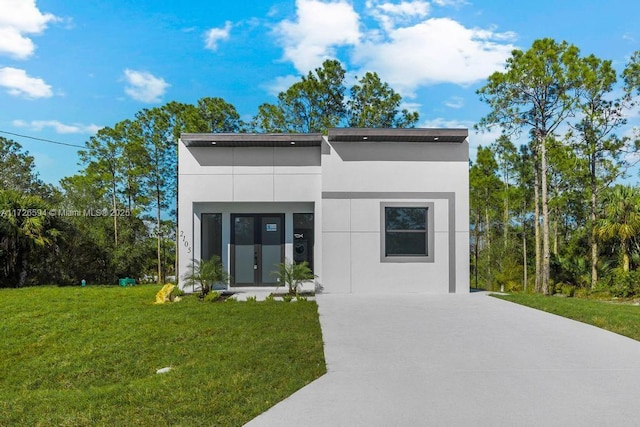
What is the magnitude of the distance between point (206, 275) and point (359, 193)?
170 inches

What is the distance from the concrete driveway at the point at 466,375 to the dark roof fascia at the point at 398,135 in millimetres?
4785

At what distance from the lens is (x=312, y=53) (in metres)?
24.4

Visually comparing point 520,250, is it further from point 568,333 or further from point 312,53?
point 568,333

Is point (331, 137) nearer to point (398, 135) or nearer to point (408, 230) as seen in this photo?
point (398, 135)

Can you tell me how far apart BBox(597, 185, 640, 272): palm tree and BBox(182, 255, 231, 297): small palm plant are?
52.5ft

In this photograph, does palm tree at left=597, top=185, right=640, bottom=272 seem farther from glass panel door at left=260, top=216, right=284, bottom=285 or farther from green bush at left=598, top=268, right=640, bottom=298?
glass panel door at left=260, top=216, right=284, bottom=285

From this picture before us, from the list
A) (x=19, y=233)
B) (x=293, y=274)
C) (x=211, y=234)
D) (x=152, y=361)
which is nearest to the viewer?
(x=152, y=361)

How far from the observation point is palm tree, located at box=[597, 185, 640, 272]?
1812 centimetres

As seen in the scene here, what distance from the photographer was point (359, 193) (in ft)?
37.6

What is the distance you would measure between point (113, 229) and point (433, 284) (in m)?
18.7

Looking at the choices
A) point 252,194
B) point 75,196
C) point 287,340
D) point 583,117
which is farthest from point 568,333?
point 75,196

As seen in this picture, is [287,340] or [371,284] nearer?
[287,340]

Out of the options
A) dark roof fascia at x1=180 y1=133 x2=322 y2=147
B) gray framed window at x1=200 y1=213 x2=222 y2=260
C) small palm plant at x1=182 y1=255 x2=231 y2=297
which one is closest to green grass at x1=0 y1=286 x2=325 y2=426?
small palm plant at x1=182 y1=255 x2=231 y2=297

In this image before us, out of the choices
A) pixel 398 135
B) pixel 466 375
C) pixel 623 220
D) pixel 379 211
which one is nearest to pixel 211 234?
pixel 379 211
